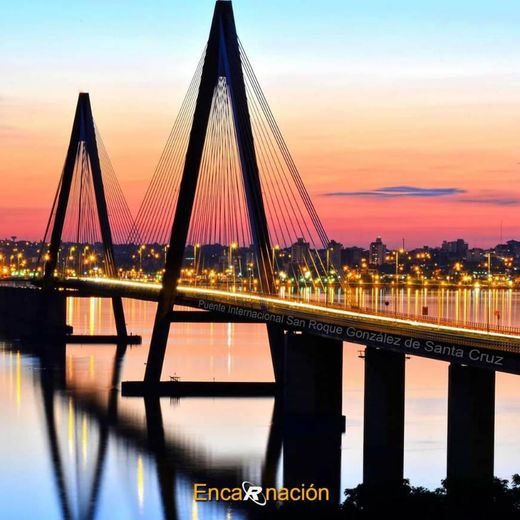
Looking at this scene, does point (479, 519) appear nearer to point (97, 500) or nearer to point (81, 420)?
point (97, 500)

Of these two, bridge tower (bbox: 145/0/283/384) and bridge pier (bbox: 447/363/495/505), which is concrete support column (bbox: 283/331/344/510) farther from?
bridge pier (bbox: 447/363/495/505)

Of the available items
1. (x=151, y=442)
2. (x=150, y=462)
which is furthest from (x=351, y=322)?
(x=151, y=442)

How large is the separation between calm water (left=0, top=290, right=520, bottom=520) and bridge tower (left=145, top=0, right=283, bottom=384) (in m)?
2.57

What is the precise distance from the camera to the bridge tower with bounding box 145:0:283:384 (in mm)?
46625

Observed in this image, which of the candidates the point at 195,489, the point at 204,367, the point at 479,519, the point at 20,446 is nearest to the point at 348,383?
the point at 204,367

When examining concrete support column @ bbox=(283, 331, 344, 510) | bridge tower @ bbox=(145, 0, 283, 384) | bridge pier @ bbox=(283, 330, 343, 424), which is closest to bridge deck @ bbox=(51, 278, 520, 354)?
concrete support column @ bbox=(283, 331, 344, 510)

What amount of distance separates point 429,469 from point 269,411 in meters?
12.0

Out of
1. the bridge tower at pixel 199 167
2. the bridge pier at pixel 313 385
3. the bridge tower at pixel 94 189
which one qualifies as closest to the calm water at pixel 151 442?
the bridge pier at pixel 313 385

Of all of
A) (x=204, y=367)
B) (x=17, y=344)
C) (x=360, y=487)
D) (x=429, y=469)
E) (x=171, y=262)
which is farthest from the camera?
(x=17, y=344)

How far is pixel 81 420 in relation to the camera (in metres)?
48.6

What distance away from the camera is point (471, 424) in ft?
99.7

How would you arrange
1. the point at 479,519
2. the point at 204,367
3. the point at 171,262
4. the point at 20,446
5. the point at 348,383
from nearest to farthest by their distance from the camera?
1. the point at 479,519
2. the point at 20,446
3. the point at 171,262
4. the point at 348,383
5. the point at 204,367

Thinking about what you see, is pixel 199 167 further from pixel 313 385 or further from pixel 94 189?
pixel 94 189

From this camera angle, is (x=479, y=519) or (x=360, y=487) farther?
(x=360, y=487)
